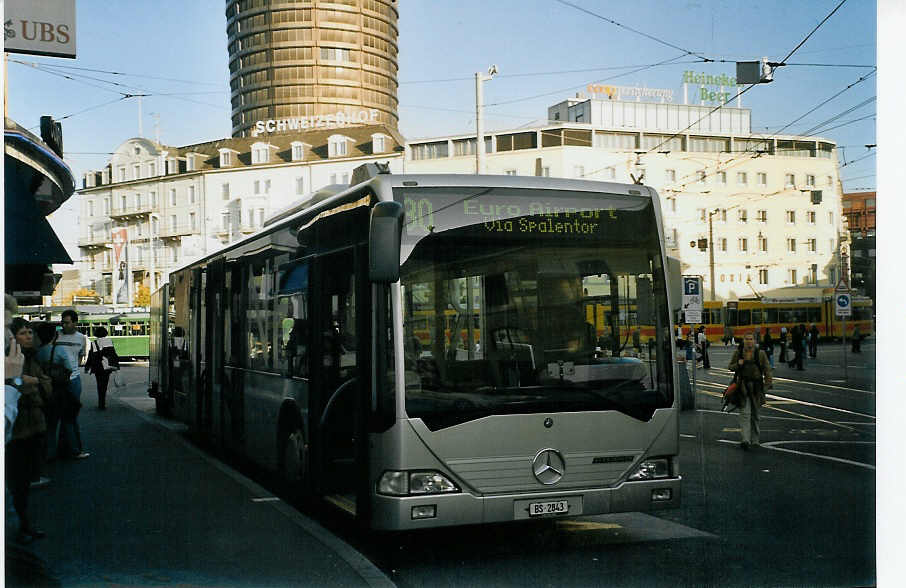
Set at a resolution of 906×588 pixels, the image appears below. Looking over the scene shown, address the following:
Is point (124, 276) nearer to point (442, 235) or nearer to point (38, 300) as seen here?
point (38, 300)

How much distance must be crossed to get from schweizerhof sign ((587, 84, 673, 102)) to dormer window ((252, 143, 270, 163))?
2988 millimetres

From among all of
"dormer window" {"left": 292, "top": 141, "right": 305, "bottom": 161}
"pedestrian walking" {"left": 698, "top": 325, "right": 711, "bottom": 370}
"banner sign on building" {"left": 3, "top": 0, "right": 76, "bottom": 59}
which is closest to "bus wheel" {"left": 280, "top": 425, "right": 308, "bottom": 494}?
"dormer window" {"left": 292, "top": 141, "right": 305, "bottom": 161}

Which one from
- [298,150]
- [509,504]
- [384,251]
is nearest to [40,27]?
[298,150]

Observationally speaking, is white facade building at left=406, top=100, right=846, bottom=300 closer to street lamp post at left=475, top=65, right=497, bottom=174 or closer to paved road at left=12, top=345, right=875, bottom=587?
street lamp post at left=475, top=65, right=497, bottom=174

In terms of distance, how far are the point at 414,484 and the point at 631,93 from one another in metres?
4.79

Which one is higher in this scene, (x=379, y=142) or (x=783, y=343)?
(x=379, y=142)

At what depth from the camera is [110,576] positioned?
6691mm

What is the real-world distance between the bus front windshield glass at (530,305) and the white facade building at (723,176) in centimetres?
177

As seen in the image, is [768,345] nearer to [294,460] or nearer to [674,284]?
[674,284]

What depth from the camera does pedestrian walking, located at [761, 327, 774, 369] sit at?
10.2 metres

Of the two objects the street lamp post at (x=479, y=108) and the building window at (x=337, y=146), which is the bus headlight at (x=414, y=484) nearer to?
the street lamp post at (x=479, y=108)

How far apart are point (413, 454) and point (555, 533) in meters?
1.92

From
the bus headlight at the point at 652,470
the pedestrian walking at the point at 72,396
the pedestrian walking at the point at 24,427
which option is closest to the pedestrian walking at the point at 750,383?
the bus headlight at the point at 652,470

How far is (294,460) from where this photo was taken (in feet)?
27.7
